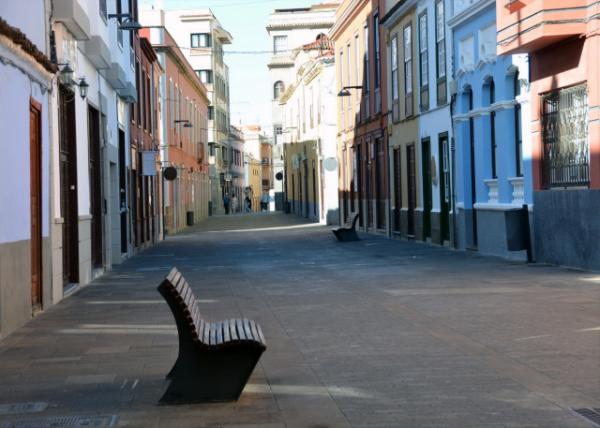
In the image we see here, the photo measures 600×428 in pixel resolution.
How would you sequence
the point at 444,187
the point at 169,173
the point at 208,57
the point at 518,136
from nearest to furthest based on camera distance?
the point at 518,136
the point at 444,187
the point at 169,173
the point at 208,57

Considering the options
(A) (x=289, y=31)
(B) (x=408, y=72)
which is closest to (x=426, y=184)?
(B) (x=408, y=72)

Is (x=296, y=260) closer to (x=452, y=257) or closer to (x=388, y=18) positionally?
(x=452, y=257)

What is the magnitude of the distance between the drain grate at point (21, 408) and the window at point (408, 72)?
24.3 m

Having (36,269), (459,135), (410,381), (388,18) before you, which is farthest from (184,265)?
(410,381)

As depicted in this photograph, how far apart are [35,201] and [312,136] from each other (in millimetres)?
41610

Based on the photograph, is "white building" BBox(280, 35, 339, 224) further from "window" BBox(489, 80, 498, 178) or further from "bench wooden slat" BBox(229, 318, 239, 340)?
"bench wooden slat" BBox(229, 318, 239, 340)

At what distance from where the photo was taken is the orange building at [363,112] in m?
35.6

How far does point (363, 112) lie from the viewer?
3909 cm

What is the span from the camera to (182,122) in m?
52.2

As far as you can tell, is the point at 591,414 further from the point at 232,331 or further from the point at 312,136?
the point at 312,136

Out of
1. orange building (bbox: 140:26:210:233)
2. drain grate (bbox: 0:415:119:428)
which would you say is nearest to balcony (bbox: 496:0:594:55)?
drain grate (bbox: 0:415:119:428)

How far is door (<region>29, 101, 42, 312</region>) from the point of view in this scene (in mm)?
13477

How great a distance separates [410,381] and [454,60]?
60.5ft

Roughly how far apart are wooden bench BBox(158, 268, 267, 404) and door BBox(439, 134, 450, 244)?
1979 cm
